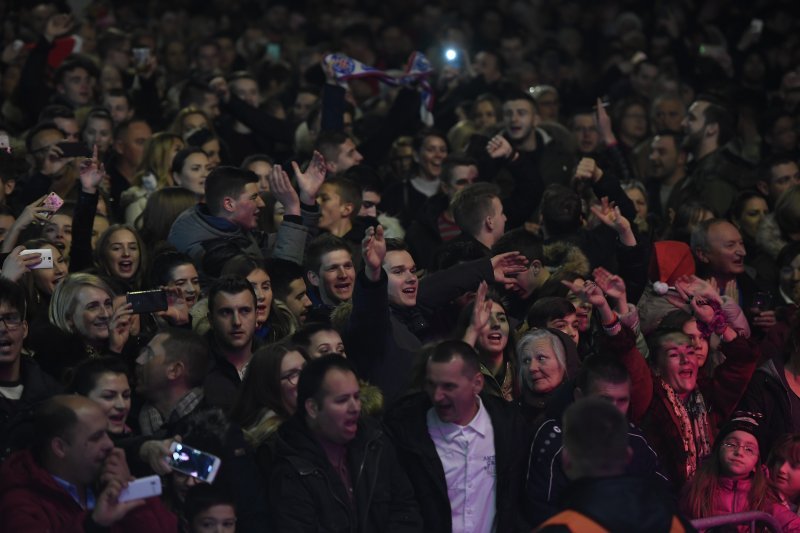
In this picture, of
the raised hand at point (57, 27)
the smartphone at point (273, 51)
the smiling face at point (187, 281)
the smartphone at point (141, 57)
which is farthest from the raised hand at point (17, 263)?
the smartphone at point (273, 51)

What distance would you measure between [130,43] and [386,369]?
7.47 meters

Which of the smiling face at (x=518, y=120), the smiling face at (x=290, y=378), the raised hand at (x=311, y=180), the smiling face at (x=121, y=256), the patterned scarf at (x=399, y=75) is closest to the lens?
the smiling face at (x=290, y=378)

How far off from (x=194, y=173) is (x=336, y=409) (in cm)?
409

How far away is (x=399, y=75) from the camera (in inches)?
503

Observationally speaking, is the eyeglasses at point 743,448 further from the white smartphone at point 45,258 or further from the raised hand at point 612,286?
the white smartphone at point 45,258

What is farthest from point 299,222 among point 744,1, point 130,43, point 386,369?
point 744,1

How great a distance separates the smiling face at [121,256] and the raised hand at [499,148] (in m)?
3.05

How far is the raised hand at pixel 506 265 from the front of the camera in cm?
808

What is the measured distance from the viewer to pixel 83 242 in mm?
9008

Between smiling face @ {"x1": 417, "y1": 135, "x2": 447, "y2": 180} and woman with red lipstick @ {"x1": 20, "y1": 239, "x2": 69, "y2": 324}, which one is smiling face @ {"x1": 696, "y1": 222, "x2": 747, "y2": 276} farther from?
woman with red lipstick @ {"x1": 20, "y1": 239, "x2": 69, "y2": 324}

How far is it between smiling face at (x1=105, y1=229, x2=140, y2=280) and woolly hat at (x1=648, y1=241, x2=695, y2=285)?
10.9ft

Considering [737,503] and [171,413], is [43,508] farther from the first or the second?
[737,503]

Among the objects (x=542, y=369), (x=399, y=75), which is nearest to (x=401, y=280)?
(x=542, y=369)

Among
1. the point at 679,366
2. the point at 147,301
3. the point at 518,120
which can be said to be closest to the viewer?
the point at 147,301
